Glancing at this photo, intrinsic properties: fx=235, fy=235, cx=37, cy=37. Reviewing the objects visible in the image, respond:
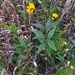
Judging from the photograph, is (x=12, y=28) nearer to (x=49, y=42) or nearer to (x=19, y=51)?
(x=19, y=51)

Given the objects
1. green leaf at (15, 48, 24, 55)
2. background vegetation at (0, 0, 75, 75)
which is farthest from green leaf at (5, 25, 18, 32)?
green leaf at (15, 48, 24, 55)

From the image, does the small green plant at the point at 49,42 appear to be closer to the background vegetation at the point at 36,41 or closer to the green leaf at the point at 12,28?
the background vegetation at the point at 36,41

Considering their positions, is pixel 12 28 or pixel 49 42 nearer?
pixel 49 42

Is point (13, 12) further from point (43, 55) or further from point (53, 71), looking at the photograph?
point (53, 71)

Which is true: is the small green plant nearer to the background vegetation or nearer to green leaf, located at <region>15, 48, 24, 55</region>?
the background vegetation

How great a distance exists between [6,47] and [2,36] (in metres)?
0.16

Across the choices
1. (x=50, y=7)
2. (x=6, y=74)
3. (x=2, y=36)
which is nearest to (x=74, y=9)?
(x=50, y=7)

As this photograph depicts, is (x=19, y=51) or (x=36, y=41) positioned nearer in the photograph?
(x=19, y=51)

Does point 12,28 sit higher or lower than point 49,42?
higher

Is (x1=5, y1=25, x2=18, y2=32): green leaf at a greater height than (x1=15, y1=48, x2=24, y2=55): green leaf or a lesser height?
greater

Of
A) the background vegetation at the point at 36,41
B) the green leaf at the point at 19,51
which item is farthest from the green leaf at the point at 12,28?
the green leaf at the point at 19,51

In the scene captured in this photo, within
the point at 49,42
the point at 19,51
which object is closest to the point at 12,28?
the point at 19,51

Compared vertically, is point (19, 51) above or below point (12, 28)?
below

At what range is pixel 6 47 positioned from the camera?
1.74 metres
